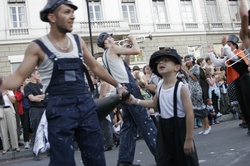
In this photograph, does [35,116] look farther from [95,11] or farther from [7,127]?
[95,11]

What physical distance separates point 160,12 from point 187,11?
105 inches

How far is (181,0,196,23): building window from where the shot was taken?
28109mm

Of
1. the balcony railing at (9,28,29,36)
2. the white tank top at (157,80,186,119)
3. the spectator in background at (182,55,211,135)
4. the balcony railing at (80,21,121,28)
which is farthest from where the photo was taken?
the balcony railing at (80,21,121,28)

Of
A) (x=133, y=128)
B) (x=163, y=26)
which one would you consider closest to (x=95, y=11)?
(x=163, y=26)

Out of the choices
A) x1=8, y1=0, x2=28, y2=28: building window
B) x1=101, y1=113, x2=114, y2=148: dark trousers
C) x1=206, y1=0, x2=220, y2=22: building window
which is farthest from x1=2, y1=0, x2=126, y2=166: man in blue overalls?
x1=206, y1=0, x2=220, y2=22: building window

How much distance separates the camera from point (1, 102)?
8.00 m

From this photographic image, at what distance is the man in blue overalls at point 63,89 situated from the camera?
2.87 metres

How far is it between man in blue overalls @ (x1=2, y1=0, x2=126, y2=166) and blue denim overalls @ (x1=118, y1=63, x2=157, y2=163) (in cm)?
178

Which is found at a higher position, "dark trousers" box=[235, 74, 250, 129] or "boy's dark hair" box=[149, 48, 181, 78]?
"boy's dark hair" box=[149, 48, 181, 78]

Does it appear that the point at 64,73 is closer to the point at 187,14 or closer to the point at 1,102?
the point at 1,102

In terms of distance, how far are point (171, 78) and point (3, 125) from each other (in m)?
5.85

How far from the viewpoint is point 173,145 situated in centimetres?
336

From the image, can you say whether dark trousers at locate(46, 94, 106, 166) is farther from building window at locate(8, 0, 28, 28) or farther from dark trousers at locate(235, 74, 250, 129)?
building window at locate(8, 0, 28, 28)

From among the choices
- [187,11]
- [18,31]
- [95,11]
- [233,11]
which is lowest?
[18,31]
